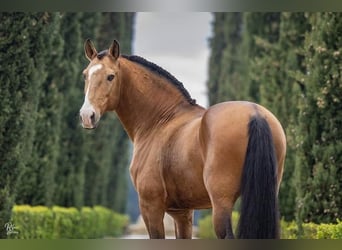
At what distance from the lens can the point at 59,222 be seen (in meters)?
13.7

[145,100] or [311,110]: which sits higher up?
[145,100]

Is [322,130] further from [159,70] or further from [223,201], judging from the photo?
[223,201]

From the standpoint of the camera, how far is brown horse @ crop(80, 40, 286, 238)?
535 centimetres

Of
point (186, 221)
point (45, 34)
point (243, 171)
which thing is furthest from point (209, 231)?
point (243, 171)

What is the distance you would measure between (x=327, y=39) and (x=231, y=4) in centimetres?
357

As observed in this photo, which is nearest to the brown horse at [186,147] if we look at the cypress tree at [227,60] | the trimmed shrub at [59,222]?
the trimmed shrub at [59,222]

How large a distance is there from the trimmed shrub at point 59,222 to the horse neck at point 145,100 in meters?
3.86

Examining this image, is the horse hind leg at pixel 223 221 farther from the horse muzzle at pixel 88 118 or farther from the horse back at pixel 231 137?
the horse muzzle at pixel 88 118

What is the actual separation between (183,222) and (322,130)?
12.1 feet

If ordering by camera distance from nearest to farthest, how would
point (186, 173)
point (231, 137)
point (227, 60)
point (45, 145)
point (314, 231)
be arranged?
point (231, 137) < point (186, 173) < point (314, 231) < point (45, 145) < point (227, 60)

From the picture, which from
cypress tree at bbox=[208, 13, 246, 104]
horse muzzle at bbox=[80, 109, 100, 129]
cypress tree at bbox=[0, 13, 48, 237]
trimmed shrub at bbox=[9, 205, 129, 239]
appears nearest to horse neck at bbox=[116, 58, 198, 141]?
horse muzzle at bbox=[80, 109, 100, 129]

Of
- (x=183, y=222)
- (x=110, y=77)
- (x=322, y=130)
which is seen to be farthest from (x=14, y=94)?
(x=322, y=130)

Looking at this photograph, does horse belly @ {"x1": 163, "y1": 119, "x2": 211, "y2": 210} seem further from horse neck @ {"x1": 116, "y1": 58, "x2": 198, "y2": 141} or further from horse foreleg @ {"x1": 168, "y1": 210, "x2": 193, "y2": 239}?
horse neck @ {"x1": 116, "y1": 58, "x2": 198, "y2": 141}

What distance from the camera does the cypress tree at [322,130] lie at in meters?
9.10
